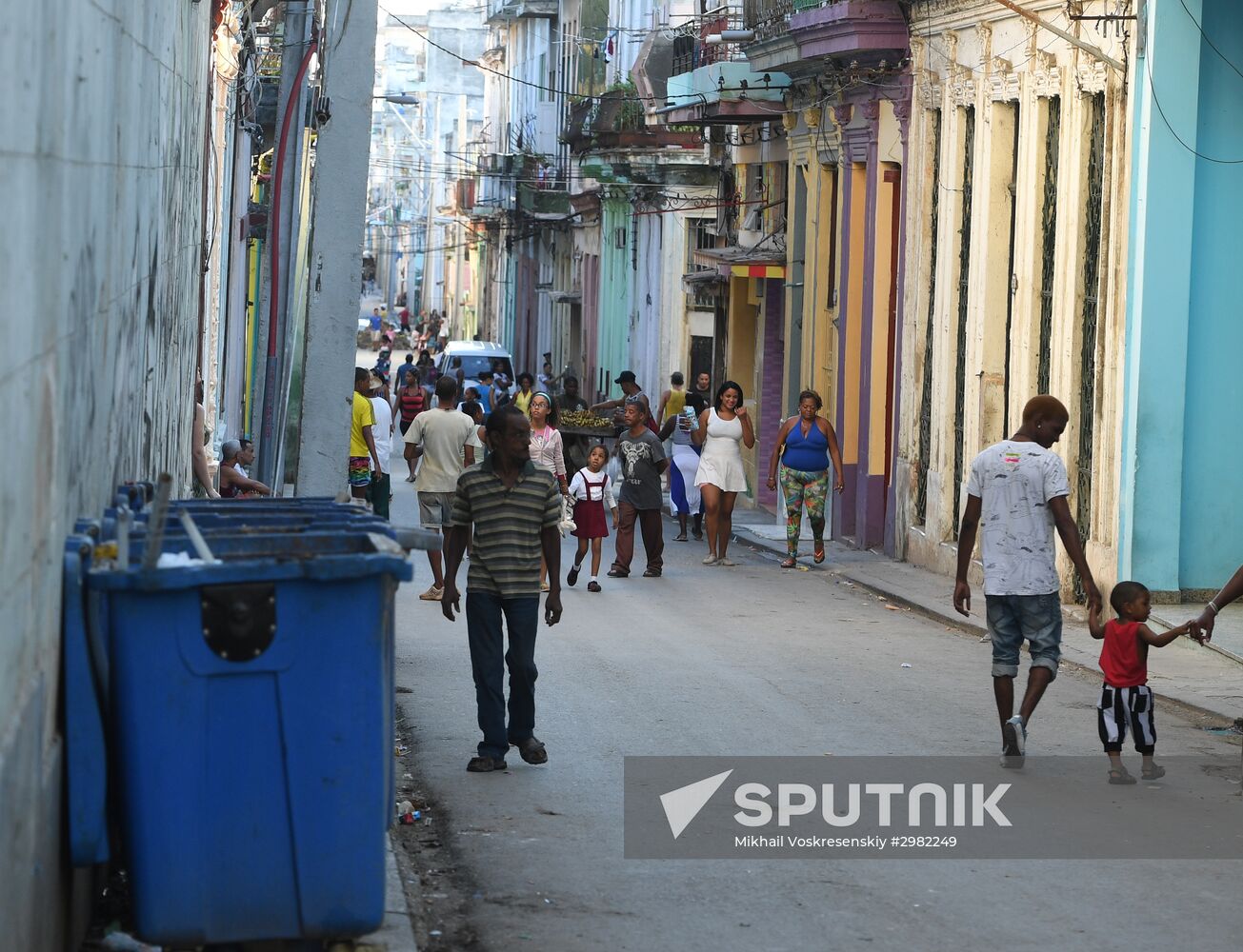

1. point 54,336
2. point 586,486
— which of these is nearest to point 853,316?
point 586,486

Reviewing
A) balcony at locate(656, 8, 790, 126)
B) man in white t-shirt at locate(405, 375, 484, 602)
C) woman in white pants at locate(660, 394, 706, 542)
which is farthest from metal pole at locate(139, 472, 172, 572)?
balcony at locate(656, 8, 790, 126)

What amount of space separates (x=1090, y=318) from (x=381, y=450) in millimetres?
6316

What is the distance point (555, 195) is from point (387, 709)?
44.3 m

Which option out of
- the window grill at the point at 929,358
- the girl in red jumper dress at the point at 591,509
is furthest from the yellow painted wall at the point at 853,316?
the girl in red jumper dress at the point at 591,509

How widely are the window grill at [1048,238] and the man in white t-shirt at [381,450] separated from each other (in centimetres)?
549

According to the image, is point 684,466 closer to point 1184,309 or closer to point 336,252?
point 1184,309

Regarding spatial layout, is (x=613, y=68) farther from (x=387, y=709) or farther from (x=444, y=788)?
(x=387, y=709)

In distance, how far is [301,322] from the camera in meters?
11.1

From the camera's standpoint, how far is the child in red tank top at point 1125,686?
8.89 meters

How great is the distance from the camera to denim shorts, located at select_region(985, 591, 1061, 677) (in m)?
9.40

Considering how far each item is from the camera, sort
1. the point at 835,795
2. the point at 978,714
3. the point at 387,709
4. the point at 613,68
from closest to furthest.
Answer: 1. the point at 387,709
2. the point at 835,795
3. the point at 978,714
4. the point at 613,68

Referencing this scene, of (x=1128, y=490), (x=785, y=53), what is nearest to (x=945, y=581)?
(x=1128, y=490)

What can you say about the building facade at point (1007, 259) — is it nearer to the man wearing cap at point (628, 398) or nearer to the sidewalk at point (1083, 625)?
the sidewalk at point (1083, 625)

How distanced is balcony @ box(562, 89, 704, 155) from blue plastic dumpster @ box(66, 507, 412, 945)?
28.1m
